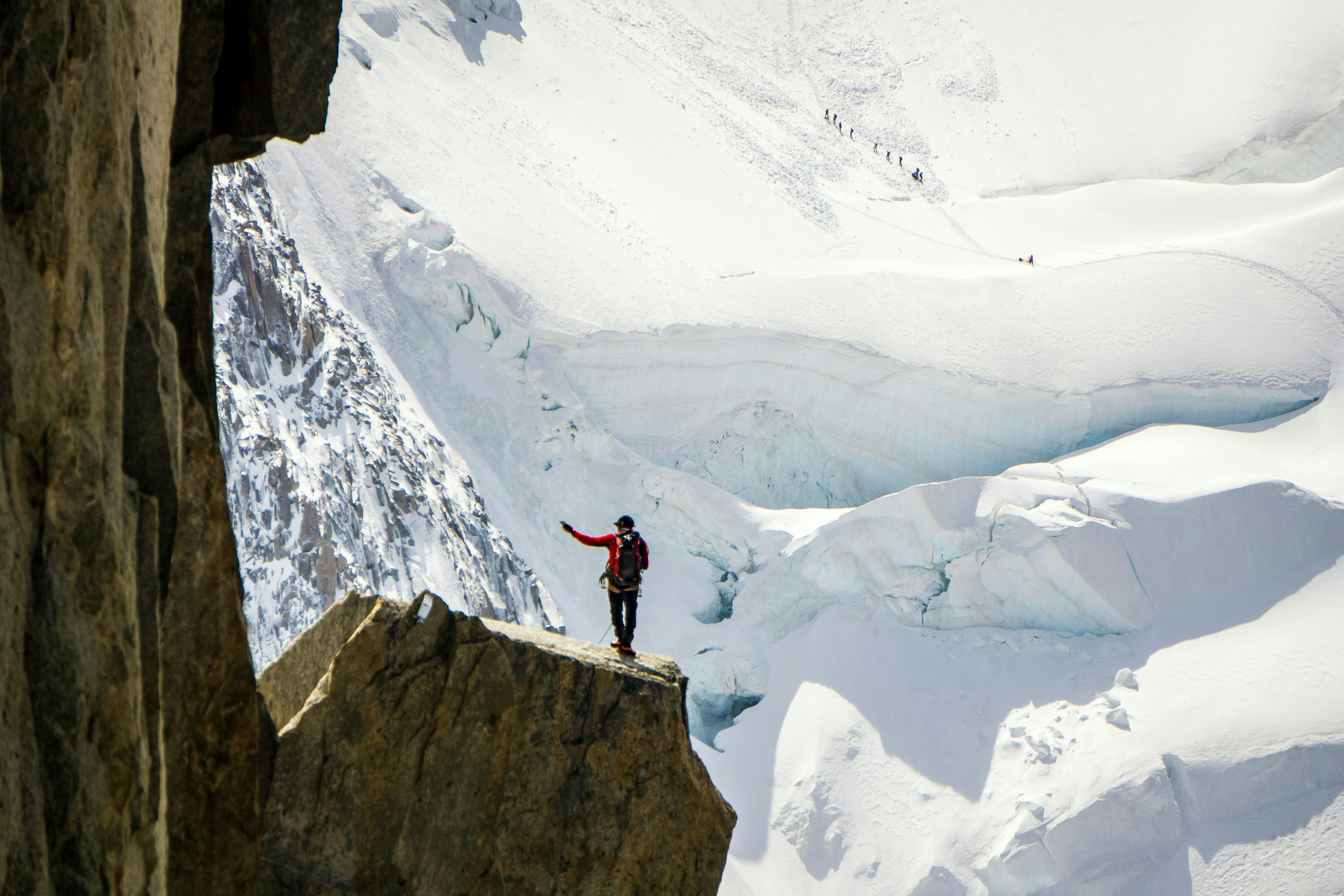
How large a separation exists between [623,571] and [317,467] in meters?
6.72

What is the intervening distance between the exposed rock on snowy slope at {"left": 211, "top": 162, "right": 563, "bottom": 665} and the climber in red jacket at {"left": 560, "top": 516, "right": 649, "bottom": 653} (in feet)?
16.8

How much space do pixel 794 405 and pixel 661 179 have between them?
6849 millimetres

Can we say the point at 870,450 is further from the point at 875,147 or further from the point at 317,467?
the point at 875,147

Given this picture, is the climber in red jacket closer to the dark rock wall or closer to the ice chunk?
the dark rock wall

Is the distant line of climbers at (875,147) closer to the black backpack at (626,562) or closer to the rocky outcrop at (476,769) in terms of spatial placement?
the black backpack at (626,562)

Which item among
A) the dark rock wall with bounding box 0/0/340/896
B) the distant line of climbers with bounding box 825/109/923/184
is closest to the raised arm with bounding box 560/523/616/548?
the dark rock wall with bounding box 0/0/340/896

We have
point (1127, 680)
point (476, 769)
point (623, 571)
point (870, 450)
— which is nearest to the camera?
point (476, 769)

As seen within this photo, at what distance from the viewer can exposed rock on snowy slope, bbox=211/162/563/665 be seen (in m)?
12.0

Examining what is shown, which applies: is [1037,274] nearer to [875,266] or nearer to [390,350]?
[875,266]

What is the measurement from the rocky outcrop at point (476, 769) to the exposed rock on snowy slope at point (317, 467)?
518cm

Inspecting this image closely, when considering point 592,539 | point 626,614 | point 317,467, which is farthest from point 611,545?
point 317,467

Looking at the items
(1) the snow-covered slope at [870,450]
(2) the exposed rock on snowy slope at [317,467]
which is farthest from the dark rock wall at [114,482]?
(1) the snow-covered slope at [870,450]

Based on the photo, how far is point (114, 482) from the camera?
3.83m

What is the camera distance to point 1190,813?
13523 mm
